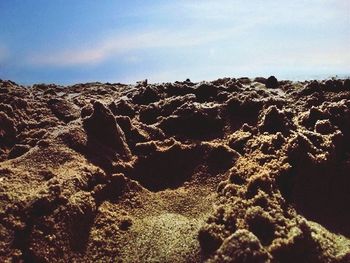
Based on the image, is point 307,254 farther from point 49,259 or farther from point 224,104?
point 224,104

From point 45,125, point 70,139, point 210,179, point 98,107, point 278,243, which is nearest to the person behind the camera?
point 278,243

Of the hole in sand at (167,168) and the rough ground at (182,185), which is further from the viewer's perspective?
the hole in sand at (167,168)

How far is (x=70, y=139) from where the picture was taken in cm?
491

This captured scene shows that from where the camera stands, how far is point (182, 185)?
15.0 feet

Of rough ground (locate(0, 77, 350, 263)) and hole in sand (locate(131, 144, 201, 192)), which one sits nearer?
rough ground (locate(0, 77, 350, 263))

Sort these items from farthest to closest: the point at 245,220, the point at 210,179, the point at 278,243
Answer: the point at 210,179 < the point at 245,220 < the point at 278,243

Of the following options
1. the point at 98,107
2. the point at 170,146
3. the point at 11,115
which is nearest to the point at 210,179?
the point at 170,146

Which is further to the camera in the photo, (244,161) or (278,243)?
(244,161)

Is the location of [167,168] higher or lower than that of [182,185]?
higher

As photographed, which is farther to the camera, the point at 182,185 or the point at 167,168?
the point at 167,168

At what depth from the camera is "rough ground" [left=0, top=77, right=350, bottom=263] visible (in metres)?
3.49

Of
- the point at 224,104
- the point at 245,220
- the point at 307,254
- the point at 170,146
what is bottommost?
the point at 307,254

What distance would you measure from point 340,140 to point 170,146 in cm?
195

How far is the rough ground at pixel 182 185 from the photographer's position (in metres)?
3.49
